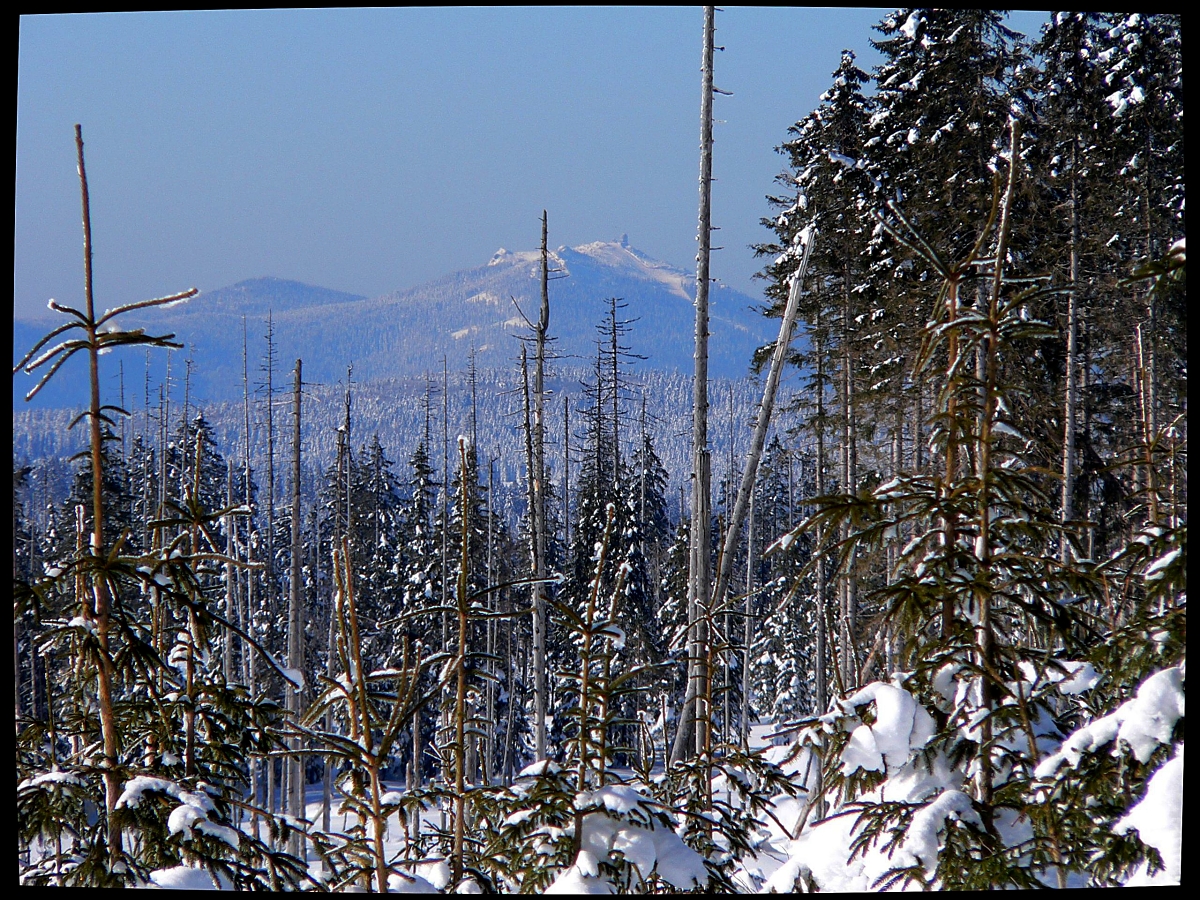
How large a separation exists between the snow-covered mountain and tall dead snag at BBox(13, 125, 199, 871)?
135mm

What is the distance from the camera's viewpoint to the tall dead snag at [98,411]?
229 centimetres

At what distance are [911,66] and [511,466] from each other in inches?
3823

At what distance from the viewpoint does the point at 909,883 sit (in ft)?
7.46

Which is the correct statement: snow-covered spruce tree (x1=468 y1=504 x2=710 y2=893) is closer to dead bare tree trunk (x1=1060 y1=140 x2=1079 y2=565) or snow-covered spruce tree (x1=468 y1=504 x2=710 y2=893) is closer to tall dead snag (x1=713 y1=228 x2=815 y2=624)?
tall dead snag (x1=713 y1=228 x2=815 y2=624)

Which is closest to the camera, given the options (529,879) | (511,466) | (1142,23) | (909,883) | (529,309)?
(909,883)

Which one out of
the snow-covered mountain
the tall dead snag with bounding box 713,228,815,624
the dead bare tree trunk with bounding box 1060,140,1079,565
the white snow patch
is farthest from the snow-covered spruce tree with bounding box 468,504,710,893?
the dead bare tree trunk with bounding box 1060,140,1079,565

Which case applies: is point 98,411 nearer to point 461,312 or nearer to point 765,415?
point 765,415

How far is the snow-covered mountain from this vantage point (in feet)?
25.5

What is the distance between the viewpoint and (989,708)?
2.26 m

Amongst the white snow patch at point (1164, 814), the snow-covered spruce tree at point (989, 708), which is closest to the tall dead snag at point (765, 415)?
the snow-covered spruce tree at point (989, 708)

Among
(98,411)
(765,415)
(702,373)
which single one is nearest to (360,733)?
(98,411)

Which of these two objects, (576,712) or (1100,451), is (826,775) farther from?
(1100,451)

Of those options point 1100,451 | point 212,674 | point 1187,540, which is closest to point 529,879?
point 212,674

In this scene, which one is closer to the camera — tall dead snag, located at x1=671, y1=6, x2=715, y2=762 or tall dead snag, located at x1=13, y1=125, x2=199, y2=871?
tall dead snag, located at x1=13, y1=125, x2=199, y2=871
